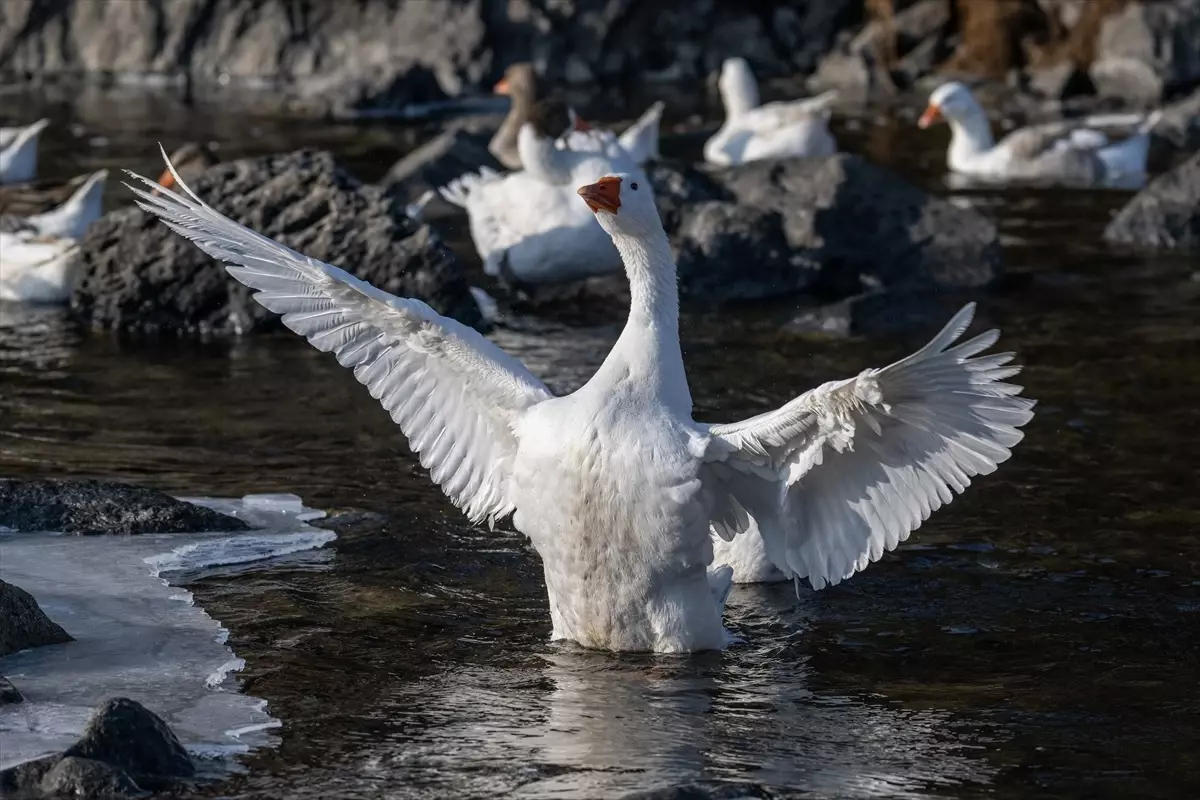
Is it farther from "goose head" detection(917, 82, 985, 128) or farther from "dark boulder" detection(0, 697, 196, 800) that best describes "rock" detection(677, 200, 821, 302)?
"dark boulder" detection(0, 697, 196, 800)

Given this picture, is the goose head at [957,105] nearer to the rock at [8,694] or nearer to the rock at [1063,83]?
the rock at [1063,83]

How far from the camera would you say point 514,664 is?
23.7ft

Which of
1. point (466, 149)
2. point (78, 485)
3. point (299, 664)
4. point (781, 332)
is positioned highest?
point (466, 149)

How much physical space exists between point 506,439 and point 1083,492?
333cm

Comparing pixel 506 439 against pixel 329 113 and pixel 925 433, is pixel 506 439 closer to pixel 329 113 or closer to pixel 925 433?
pixel 925 433

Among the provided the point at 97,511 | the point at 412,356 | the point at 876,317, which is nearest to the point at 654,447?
the point at 412,356

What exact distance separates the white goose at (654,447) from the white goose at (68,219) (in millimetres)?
7772

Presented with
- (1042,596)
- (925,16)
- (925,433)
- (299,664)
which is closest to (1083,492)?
(1042,596)

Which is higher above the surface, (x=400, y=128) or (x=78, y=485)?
(x=400, y=128)

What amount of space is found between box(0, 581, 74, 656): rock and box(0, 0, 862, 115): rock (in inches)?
811

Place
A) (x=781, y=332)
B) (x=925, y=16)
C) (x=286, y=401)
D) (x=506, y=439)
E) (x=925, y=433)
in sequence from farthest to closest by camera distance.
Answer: (x=925, y=16), (x=781, y=332), (x=286, y=401), (x=506, y=439), (x=925, y=433)

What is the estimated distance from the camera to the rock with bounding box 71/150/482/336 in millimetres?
13562

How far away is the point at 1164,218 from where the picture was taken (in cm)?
1617

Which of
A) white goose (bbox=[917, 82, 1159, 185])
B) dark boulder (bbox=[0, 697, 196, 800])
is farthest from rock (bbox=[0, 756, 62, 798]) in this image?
white goose (bbox=[917, 82, 1159, 185])
